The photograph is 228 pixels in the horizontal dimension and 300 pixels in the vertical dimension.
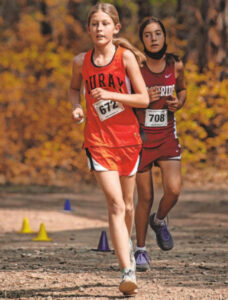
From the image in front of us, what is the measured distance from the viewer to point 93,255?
24.7 ft

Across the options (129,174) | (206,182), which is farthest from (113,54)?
(206,182)

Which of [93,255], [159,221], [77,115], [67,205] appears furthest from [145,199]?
[67,205]

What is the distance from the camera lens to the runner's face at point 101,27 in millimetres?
5264

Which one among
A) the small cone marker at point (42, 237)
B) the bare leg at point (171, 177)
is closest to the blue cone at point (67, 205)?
the small cone marker at point (42, 237)

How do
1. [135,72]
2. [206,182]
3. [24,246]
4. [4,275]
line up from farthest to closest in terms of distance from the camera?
[206,182] → [24,246] → [4,275] → [135,72]

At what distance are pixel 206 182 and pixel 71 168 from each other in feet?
9.15

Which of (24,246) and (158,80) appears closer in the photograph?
(158,80)

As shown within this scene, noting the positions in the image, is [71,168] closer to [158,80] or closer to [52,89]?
[52,89]

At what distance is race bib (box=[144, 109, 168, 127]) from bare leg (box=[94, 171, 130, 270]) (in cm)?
126

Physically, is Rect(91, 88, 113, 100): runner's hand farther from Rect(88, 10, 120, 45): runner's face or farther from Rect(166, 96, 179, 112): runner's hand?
Rect(166, 96, 179, 112): runner's hand

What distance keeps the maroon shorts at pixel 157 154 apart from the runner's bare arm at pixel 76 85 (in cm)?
106

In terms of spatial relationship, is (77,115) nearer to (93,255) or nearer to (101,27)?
(101,27)

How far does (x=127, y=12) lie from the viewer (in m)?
33.3

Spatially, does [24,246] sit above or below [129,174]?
below
